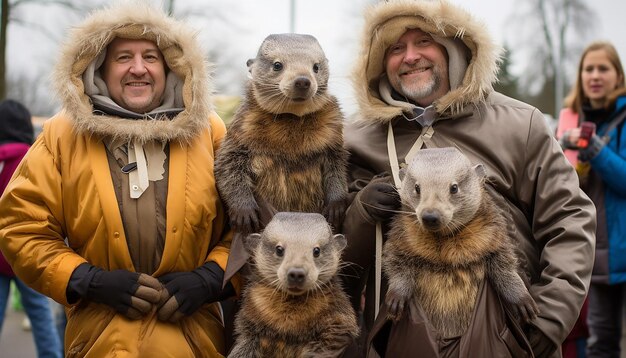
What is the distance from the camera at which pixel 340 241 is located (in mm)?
3557

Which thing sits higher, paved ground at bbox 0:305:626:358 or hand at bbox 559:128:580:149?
hand at bbox 559:128:580:149

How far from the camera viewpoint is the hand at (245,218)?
11.8ft

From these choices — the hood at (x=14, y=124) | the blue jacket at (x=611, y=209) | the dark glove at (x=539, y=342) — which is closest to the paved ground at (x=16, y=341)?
the blue jacket at (x=611, y=209)

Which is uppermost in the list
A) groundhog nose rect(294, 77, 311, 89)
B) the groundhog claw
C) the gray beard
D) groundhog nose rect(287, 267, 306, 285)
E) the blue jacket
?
groundhog nose rect(294, 77, 311, 89)

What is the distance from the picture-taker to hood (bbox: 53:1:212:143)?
12.0 feet

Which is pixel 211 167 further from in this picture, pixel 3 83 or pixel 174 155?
pixel 3 83

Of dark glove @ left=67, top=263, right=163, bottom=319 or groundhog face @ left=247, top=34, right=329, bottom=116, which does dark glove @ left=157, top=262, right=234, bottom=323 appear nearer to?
dark glove @ left=67, top=263, right=163, bottom=319

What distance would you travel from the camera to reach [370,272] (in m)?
3.88

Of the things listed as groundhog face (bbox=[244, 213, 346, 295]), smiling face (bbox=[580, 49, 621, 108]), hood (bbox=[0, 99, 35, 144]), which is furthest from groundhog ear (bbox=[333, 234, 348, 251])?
hood (bbox=[0, 99, 35, 144])

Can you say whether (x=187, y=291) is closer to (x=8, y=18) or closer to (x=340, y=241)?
(x=340, y=241)

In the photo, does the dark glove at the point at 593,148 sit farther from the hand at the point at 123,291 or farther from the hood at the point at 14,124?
the hood at the point at 14,124

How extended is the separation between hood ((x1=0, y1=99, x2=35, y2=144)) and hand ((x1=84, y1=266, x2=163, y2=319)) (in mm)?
3703

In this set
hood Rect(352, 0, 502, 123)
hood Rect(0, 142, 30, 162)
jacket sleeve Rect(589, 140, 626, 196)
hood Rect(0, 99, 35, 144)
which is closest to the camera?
hood Rect(352, 0, 502, 123)

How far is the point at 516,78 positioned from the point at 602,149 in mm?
17847
